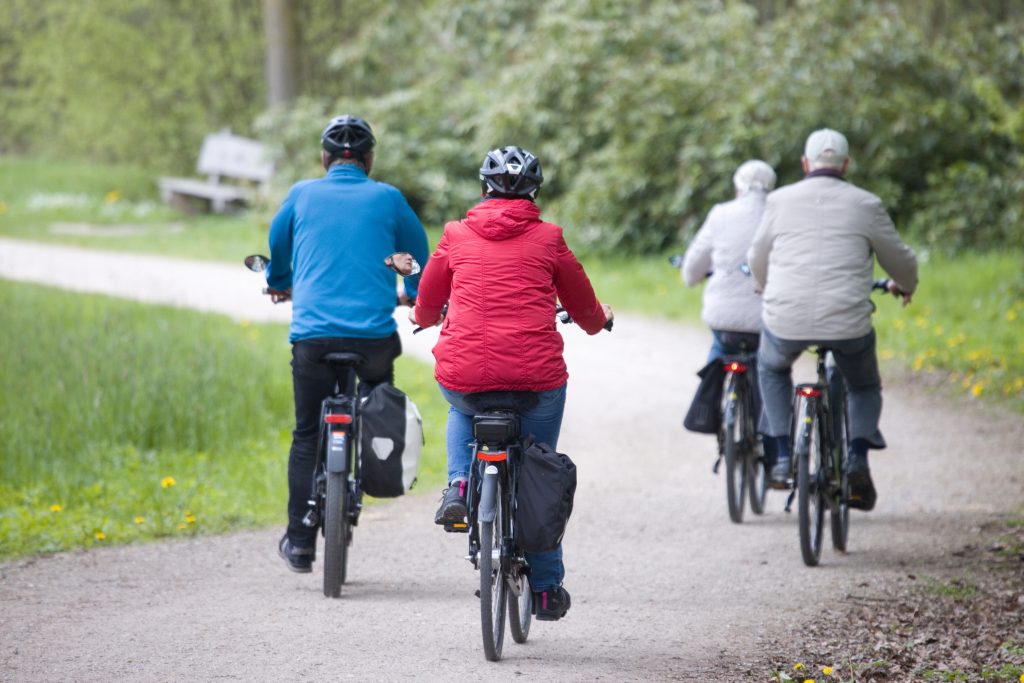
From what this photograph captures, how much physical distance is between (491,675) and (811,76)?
507 inches

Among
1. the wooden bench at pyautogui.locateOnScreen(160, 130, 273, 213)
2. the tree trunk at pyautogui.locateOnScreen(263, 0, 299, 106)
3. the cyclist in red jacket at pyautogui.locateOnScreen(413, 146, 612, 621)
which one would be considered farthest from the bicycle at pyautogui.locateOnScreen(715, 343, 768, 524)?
the wooden bench at pyautogui.locateOnScreen(160, 130, 273, 213)

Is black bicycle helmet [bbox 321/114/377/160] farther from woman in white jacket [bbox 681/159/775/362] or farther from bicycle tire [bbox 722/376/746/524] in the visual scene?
bicycle tire [bbox 722/376/746/524]

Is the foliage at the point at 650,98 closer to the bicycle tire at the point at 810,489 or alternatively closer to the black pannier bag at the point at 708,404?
the black pannier bag at the point at 708,404

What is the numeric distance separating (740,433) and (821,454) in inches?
35.0

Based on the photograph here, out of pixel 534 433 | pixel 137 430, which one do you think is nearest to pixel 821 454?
pixel 534 433

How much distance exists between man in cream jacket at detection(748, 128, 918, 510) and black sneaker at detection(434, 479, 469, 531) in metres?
2.37

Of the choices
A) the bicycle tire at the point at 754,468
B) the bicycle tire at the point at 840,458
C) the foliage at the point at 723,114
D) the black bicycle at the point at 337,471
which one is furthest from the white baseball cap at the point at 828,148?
the foliage at the point at 723,114

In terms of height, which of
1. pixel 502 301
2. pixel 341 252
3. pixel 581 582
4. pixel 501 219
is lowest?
pixel 581 582

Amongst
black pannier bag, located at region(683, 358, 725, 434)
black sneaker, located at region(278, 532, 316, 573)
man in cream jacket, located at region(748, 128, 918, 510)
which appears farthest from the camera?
black pannier bag, located at region(683, 358, 725, 434)

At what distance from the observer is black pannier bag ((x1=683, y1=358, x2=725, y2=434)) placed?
7.80 metres

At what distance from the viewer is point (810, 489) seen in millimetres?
6824

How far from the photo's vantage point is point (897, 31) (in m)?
16.6

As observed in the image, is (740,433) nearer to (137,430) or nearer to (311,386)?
(311,386)

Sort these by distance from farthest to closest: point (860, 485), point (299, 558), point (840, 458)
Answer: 1. point (840, 458)
2. point (860, 485)
3. point (299, 558)
